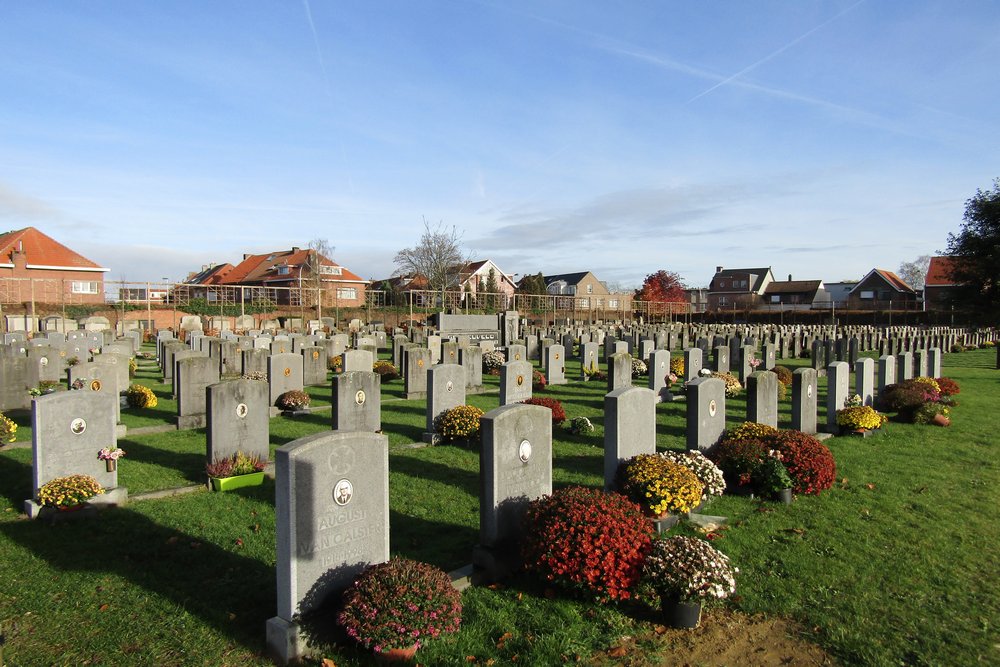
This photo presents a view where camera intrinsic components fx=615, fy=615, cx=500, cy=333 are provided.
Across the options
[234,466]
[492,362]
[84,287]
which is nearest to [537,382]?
[492,362]

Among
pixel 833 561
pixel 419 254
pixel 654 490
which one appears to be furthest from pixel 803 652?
pixel 419 254

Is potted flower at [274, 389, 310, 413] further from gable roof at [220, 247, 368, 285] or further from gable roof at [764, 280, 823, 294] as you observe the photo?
gable roof at [764, 280, 823, 294]

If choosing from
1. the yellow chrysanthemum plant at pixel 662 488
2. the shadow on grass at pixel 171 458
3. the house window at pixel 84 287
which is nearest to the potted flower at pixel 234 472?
the shadow on grass at pixel 171 458

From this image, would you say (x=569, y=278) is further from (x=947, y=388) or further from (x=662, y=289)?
(x=947, y=388)

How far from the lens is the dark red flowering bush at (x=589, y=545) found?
5.71 metres

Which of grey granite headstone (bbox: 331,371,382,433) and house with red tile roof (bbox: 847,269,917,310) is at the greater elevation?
house with red tile roof (bbox: 847,269,917,310)

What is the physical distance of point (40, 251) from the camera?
51906 mm

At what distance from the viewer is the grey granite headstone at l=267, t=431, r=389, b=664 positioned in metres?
5.08

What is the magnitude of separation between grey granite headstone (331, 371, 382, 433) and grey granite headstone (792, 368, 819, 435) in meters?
8.62

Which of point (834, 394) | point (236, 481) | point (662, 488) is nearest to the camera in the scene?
point (662, 488)

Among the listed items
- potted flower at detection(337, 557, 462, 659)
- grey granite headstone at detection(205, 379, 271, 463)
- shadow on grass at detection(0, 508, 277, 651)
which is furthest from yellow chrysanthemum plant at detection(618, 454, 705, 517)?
grey granite headstone at detection(205, 379, 271, 463)

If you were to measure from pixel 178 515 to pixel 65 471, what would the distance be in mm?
1816

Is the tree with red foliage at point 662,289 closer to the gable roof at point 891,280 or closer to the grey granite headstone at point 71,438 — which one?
the gable roof at point 891,280

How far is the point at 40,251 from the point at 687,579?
62.2 metres
